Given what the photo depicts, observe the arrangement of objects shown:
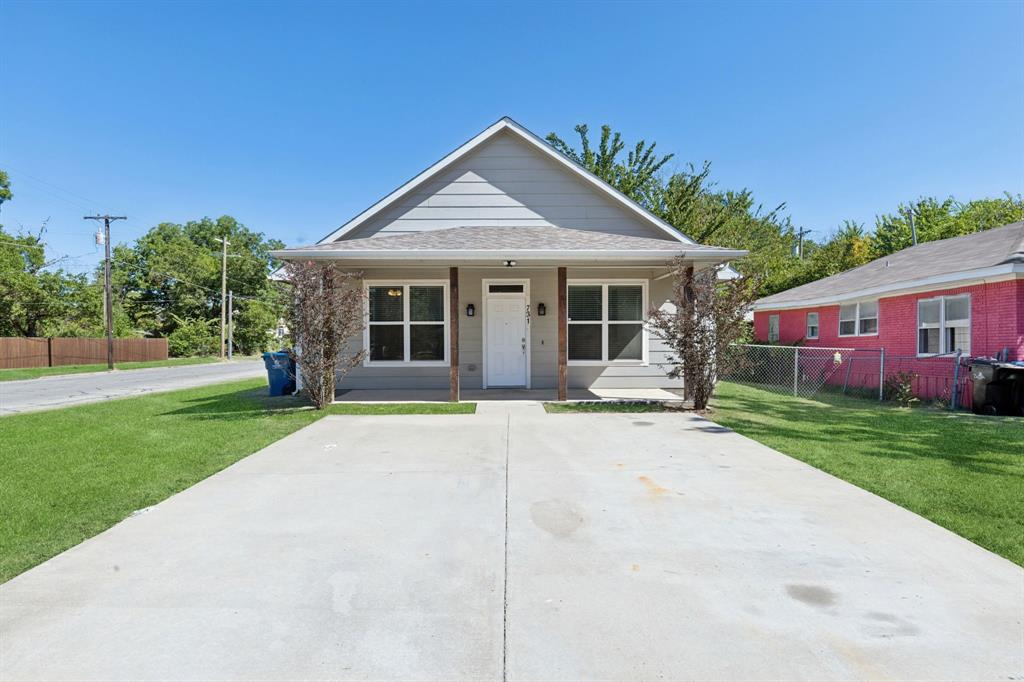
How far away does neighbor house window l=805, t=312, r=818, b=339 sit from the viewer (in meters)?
16.9

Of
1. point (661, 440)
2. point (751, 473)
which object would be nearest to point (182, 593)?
point (751, 473)

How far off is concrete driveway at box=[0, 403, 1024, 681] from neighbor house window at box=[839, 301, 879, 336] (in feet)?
37.8

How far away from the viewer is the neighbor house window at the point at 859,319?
13.8 meters

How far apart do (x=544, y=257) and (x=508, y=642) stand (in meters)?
7.20

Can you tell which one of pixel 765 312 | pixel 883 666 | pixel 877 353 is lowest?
pixel 883 666

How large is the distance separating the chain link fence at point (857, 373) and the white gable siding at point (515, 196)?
4664 mm

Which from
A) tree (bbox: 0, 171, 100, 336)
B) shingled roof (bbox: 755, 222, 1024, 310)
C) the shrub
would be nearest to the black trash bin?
the shrub

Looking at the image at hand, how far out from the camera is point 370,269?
11.1 meters

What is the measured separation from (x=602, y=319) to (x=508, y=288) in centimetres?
232

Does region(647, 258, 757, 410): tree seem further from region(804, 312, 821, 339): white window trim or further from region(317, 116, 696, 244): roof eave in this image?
region(804, 312, 821, 339): white window trim

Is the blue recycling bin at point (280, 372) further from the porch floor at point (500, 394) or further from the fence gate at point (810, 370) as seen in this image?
the fence gate at point (810, 370)

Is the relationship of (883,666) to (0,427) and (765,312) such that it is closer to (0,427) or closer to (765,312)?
(0,427)

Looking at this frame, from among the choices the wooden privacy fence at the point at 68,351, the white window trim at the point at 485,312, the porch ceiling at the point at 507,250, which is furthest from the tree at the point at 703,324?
the wooden privacy fence at the point at 68,351

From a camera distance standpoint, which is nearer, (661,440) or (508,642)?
(508,642)
